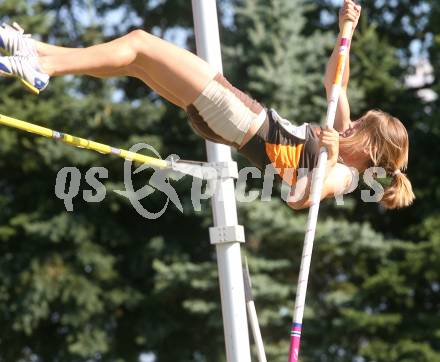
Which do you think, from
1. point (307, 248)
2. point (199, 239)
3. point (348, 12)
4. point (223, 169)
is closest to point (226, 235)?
point (223, 169)

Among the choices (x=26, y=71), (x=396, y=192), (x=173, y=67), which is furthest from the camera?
(x=396, y=192)

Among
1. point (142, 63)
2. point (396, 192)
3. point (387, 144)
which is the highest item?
point (142, 63)

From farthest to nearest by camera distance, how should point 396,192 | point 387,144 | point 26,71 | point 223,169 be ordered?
point 223,169
point 396,192
point 387,144
point 26,71

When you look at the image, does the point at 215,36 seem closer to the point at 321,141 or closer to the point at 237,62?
the point at 321,141

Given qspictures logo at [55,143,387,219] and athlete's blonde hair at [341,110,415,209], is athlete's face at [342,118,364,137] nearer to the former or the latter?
athlete's blonde hair at [341,110,415,209]

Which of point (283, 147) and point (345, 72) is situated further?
point (345, 72)

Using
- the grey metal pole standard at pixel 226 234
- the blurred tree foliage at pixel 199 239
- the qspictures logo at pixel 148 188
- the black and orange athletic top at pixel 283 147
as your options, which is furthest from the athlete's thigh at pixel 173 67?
the blurred tree foliage at pixel 199 239

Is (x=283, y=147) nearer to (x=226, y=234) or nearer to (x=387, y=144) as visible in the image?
(x=387, y=144)

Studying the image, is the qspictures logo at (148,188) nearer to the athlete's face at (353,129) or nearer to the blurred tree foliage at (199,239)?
the blurred tree foliage at (199,239)

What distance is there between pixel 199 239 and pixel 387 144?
7823 mm

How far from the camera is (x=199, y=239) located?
37.7ft

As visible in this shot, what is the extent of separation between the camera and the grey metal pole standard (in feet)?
14.1

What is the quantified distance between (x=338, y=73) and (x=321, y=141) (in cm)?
36

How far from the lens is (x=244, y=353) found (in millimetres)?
4277
